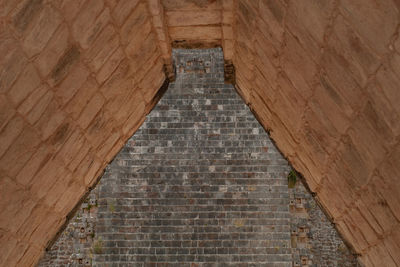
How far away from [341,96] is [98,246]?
5301 mm

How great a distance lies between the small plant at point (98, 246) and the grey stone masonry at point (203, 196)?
0.02 meters

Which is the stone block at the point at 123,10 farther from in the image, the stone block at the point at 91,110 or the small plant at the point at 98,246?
the small plant at the point at 98,246

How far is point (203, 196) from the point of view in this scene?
275 inches

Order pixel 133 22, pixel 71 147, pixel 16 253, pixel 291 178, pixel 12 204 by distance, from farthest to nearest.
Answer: pixel 291 178 → pixel 133 22 → pixel 71 147 → pixel 16 253 → pixel 12 204

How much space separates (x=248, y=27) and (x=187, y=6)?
2.66 feet

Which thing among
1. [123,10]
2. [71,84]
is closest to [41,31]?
[71,84]

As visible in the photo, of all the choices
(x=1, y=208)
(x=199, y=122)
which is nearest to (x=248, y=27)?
(x=1, y=208)

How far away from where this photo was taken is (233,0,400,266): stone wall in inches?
91.7

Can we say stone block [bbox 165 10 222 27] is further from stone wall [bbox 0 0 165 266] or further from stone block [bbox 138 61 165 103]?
stone block [bbox 138 61 165 103]

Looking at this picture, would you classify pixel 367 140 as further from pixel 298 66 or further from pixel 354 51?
pixel 298 66

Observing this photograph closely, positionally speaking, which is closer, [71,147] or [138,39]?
[71,147]

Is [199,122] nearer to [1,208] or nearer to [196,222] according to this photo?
[196,222]

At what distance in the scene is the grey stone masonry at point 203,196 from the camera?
6789 mm

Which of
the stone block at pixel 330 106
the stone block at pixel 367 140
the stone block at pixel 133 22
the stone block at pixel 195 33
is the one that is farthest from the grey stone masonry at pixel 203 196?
the stone block at pixel 367 140
